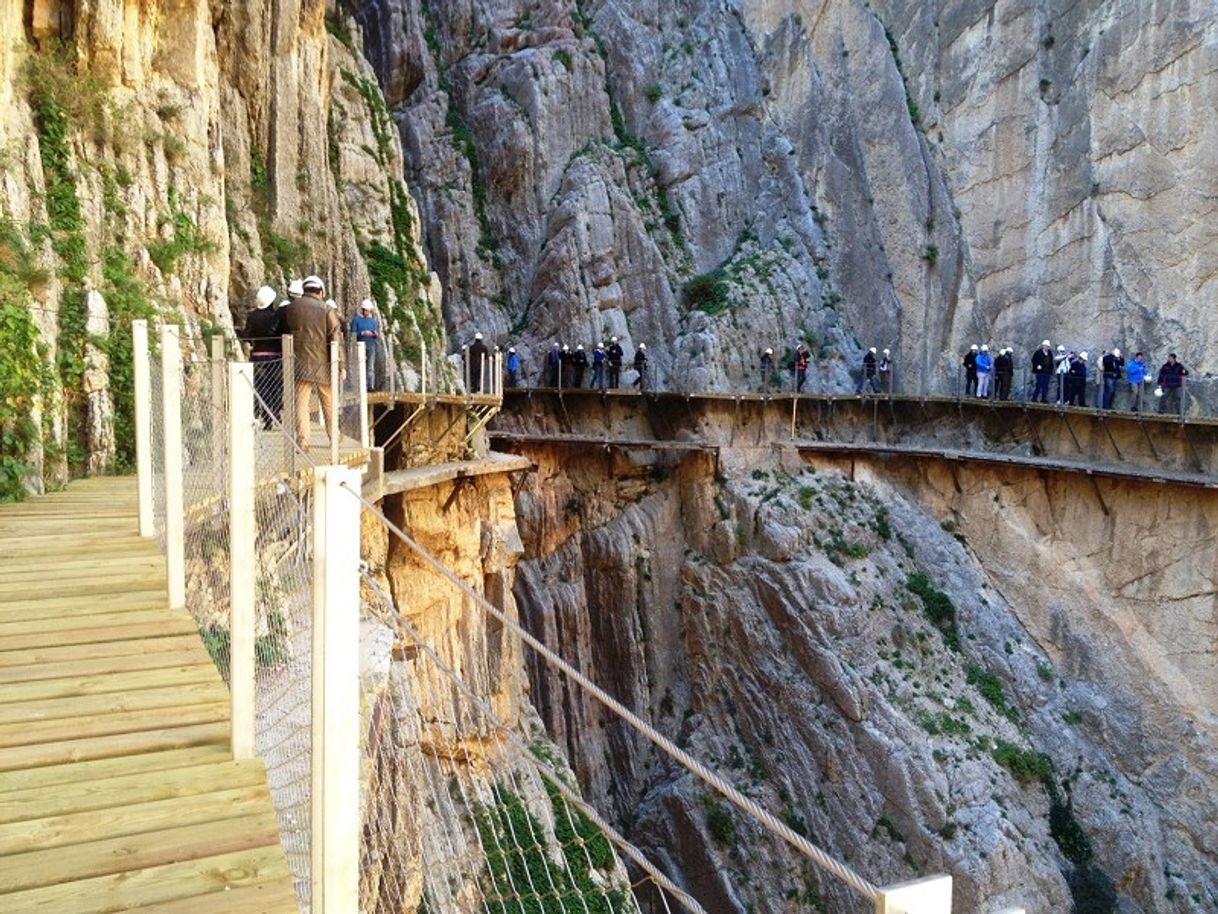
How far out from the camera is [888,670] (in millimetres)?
23469

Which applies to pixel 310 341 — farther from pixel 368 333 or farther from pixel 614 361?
pixel 614 361

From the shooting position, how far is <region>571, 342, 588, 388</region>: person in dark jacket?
92.0 ft

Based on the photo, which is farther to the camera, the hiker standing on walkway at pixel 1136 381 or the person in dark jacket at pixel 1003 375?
the person in dark jacket at pixel 1003 375

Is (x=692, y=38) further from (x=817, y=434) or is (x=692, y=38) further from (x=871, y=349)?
(x=817, y=434)

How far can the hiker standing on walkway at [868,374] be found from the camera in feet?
98.5

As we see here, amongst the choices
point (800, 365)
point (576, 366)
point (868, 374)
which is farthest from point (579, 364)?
point (868, 374)

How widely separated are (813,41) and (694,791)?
2907cm

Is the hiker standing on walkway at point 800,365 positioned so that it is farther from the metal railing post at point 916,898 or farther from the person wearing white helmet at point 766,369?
the metal railing post at point 916,898

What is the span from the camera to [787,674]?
24.2 metres

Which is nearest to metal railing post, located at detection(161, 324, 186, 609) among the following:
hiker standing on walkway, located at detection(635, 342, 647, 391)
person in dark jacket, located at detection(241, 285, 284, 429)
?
person in dark jacket, located at detection(241, 285, 284, 429)

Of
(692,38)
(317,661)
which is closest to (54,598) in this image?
(317,661)

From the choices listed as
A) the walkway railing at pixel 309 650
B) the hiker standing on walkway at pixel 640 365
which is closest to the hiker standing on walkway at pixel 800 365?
the hiker standing on walkway at pixel 640 365

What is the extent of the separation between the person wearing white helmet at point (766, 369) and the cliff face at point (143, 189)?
1363cm

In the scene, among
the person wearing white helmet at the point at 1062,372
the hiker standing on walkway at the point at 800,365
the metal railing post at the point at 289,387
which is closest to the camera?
the metal railing post at the point at 289,387
